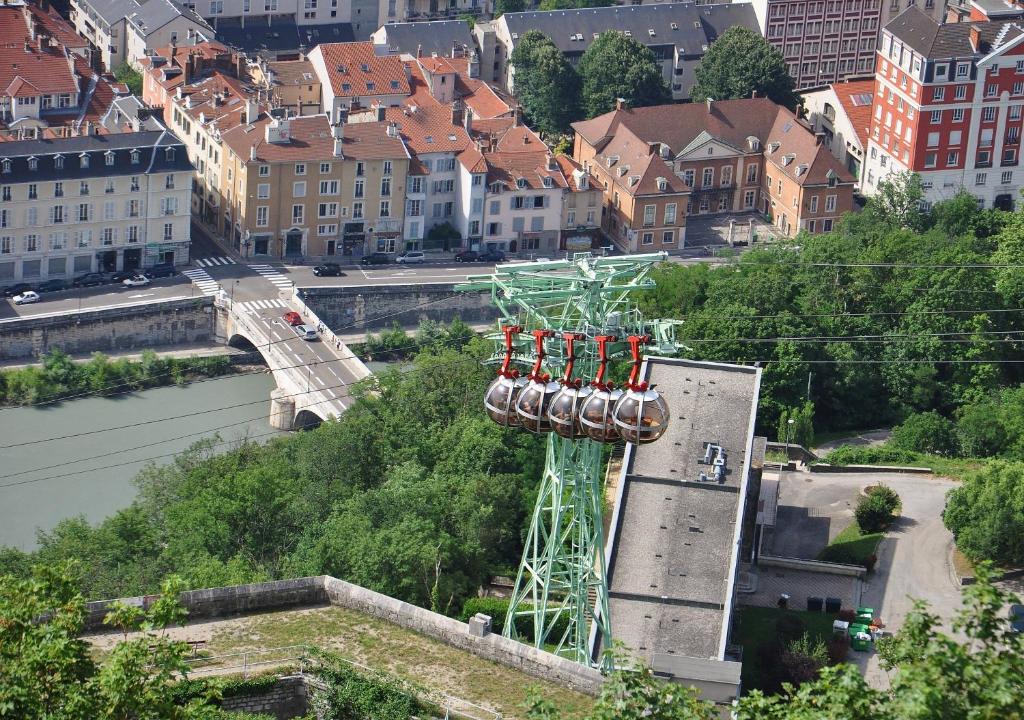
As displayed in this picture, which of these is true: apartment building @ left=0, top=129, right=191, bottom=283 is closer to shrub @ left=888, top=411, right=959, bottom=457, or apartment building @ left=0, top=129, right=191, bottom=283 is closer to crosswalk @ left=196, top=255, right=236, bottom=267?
crosswalk @ left=196, top=255, right=236, bottom=267


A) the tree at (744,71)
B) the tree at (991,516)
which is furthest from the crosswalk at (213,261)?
the tree at (991,516)

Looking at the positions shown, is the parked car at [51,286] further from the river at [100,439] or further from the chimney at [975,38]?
the chimney at [975,38]

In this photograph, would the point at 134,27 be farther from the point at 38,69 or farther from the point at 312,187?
the point at 312,187

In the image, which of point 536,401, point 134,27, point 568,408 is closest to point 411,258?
point 134,27

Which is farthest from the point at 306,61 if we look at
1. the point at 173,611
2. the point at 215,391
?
the point at 173,611

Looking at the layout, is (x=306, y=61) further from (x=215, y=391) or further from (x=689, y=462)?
(x=689, y=462)

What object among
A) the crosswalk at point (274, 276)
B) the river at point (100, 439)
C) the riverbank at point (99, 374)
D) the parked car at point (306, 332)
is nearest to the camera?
the river at point (100, 439)

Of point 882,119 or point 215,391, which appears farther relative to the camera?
point 882,119
